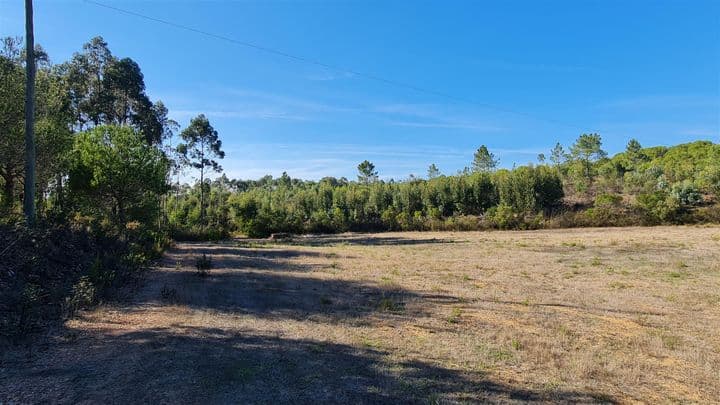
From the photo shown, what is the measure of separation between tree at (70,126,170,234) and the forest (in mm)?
59

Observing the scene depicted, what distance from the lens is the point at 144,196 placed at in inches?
817

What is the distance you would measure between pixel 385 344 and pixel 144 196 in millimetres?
20306

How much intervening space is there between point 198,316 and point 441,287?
18.7 feet

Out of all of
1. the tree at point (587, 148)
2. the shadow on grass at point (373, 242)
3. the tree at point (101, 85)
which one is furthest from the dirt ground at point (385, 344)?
the tree at point (587, 148)

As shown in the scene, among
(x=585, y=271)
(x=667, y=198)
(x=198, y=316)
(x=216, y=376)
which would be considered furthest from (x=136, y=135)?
(x=667, y=198)

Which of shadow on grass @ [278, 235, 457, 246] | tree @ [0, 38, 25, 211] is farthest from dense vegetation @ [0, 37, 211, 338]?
shadow on grass @ [278, 235, 457, 246]

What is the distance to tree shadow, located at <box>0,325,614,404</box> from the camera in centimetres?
336

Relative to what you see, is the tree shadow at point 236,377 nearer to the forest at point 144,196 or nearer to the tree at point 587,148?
the forest at point 144,196

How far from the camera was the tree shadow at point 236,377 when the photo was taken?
336cm

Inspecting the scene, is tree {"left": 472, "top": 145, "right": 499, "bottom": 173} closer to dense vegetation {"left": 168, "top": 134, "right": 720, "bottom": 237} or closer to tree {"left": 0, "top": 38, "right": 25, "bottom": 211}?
dense vegetation {"left": 168, "top": 134, "right": 720, "bottom": 237}

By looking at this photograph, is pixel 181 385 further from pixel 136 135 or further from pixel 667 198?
pixel 667 198

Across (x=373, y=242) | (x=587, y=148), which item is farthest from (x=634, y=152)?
(x=373, y=242)

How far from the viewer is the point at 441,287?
9203 millimetres

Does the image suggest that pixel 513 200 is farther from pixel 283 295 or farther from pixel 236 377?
pixel 236 377
